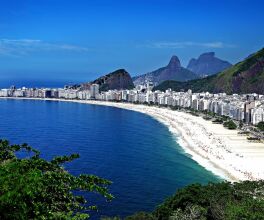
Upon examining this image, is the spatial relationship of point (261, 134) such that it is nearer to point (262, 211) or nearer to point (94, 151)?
point (94, 151)

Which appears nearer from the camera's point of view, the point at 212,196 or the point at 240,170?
the point at 212,196

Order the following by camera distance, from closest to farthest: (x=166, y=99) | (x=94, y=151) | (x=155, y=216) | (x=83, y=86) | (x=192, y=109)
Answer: (x=155, y=216), (x=94, y=151), (x=192, y=109), (x=166, y=99), (x=83, y=86)

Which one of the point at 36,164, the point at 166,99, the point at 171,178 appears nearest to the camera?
the point at 36,164

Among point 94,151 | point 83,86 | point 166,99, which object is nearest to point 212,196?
point 94,151

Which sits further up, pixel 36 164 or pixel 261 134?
pixel 36 164

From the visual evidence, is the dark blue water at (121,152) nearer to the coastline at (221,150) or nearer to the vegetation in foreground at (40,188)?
the coastline at (221,150)

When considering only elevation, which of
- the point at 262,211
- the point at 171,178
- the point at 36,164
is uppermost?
the point at 36,164

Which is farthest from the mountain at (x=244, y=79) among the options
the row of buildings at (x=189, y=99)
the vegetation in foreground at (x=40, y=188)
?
the vegetation in foreground at (x=40, y=188)
